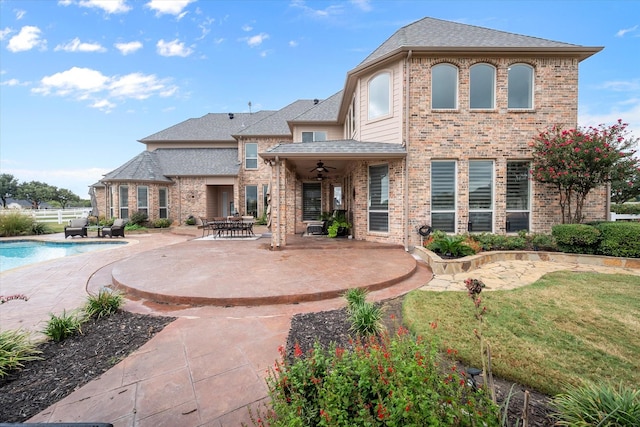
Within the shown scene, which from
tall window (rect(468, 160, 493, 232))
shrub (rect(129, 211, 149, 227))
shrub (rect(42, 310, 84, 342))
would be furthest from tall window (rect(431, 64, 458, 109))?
shrub (rect(129, 211, 149, 227))

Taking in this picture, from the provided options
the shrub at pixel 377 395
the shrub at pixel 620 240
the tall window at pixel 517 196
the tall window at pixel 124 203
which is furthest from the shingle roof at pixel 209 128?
the shrub at pixel 377 395

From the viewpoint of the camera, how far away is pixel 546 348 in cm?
279

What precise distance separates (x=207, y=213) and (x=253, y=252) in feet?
40.0

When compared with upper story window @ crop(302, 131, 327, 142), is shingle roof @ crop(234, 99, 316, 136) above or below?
above

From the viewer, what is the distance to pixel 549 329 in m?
3.22

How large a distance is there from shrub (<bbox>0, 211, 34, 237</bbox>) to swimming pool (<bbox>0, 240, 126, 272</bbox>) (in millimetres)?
2074

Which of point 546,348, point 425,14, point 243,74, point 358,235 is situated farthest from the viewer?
point 243,74

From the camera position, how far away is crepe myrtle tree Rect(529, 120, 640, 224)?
680 centimetres

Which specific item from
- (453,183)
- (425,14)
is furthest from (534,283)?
(425,14)

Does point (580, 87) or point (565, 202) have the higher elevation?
point (580, 87)

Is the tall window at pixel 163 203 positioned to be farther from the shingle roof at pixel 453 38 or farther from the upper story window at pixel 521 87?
the upper story window at pixel 521 87

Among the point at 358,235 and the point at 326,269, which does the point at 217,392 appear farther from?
the point at 358,235

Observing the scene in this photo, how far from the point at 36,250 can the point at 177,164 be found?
9.32 meters

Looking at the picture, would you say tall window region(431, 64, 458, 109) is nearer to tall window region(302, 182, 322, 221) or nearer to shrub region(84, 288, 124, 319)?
tall window region(302, 182, 322, 221)
